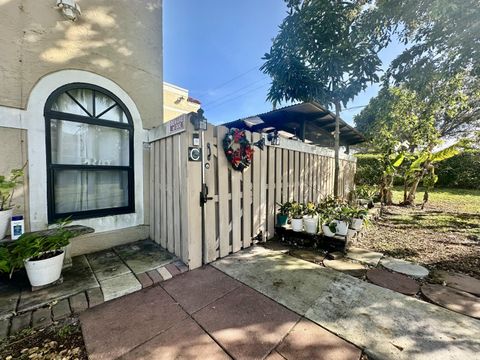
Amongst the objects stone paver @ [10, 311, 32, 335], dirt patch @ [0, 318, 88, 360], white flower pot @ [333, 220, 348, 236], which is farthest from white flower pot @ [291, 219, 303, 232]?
stone paver @ [10, 311, 32, 335]

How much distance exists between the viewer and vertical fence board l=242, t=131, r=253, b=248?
391 centimetres

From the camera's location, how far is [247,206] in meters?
3.97

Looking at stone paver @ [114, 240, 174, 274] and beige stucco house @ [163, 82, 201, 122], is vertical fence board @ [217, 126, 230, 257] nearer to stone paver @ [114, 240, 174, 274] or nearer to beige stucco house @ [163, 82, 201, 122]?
stone paver @ [114, 240, 174, 274]

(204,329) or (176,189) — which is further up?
(176,189)

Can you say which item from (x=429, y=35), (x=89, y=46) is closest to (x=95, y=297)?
(x=89, y=46)

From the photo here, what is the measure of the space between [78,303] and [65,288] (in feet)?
1.44

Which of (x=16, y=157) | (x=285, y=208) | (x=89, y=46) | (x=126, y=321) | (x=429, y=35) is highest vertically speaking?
(x=429, y=35)

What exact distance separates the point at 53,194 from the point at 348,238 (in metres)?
5.33

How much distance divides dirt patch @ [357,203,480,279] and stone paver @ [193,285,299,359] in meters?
2.96

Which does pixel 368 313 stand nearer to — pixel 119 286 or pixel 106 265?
pixel 119 286

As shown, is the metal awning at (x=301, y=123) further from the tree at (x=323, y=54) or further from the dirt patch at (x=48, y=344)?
the dirt patch at (x=48, y=344)

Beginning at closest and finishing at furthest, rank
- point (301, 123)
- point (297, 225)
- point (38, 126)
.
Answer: point (38, 126) → point (297, 225) → point (301, 123)

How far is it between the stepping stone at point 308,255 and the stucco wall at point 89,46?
3976 millimetres

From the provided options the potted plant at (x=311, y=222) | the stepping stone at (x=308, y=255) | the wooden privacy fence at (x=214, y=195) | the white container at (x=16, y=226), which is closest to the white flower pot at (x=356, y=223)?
the potted plant at (x=311, y=222)
